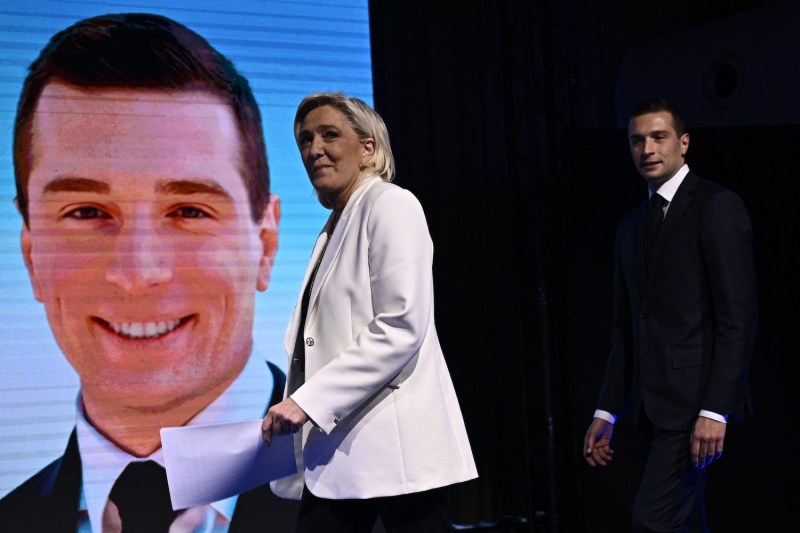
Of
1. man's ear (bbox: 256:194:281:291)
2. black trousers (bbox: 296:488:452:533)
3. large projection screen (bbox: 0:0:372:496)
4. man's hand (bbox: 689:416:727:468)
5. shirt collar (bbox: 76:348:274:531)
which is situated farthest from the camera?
man's ear (bbox: 256:194:281:291)

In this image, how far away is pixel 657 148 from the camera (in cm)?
285

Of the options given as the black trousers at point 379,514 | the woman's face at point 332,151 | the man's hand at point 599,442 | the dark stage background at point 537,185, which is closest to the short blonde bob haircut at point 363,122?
the woman's face at point 332,151

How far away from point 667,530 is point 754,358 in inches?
77.5

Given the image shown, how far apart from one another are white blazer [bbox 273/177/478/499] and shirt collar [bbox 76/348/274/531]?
2.21 metres

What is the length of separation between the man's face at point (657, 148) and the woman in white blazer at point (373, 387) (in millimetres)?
1100

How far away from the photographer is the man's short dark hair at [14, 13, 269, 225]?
411cm

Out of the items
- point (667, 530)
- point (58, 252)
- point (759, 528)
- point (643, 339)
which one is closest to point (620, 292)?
point (643, 339)

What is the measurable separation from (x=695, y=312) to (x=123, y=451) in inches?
106

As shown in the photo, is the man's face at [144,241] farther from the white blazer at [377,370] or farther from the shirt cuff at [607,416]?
the white blazer at [377,370]

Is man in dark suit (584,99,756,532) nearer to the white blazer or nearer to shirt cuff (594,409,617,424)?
shirt cuff (594,409,617,424)

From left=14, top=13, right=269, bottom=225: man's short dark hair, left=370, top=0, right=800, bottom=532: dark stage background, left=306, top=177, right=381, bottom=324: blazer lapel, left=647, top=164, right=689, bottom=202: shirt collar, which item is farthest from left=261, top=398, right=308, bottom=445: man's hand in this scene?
left=370, top=0, right=800, bottom=532: dark stage background

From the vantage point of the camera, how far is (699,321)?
8.66 feet

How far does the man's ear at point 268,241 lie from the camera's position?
14.5 ft

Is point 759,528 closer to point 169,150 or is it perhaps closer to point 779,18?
point 779,18
